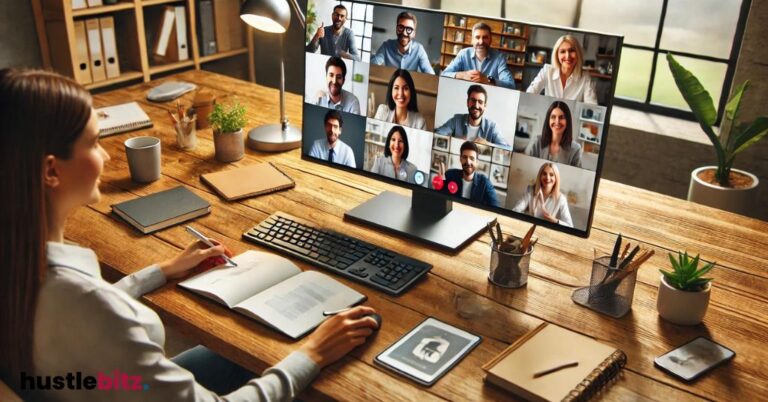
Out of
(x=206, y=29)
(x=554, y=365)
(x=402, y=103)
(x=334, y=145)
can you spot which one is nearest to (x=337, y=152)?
(x=334, y=145)

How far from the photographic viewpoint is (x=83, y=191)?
1.16 metres

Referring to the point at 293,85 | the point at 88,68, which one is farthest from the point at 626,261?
the point at 293,85

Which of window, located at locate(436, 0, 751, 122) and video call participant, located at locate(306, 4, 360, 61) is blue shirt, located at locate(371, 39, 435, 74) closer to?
video call participant, located at locate(306, 4, 360, 61)

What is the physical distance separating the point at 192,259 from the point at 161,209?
0.32 metres

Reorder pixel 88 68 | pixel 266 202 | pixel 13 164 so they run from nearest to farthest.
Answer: pixel 13 164 → pixel 266 202 → pixel 88 68

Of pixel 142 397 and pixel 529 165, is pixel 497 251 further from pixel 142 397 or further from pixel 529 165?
pixel 142 397

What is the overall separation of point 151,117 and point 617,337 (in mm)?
1828

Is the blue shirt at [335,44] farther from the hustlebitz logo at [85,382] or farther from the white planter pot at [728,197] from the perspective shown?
the white planter pot at [728,197]

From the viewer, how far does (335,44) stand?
5.82 ft

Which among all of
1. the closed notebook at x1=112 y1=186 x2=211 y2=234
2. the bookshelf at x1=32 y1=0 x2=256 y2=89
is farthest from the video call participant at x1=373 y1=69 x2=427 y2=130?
the bookshelf at x1=32 y1=0 x2=256 y2=89

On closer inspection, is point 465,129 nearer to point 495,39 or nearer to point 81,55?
point 495,39

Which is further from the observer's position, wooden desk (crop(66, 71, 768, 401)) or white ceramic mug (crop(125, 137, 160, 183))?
white ceramic mug (crop(125, 137, 160, 183))

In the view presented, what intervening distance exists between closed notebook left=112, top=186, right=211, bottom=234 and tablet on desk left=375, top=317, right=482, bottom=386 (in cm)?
75

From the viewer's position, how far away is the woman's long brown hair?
1029mm
